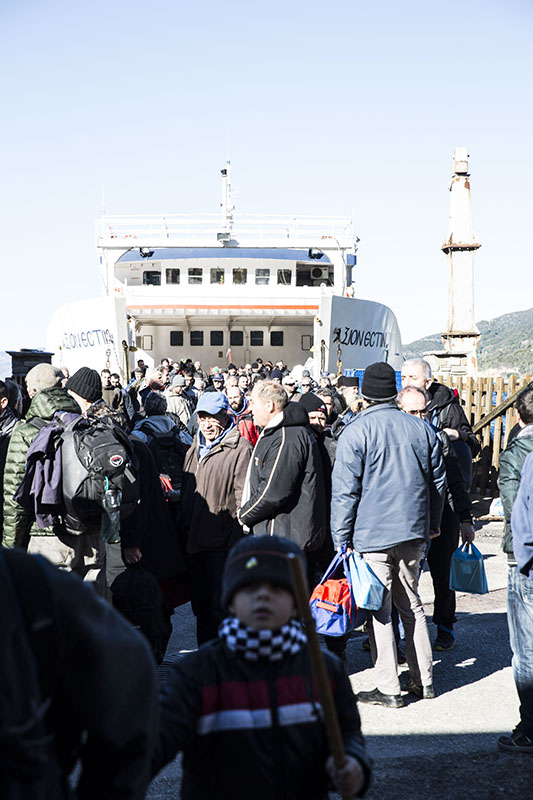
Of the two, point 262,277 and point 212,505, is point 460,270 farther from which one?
point 212,505

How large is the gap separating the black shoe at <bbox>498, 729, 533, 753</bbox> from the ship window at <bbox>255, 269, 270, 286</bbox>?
23388 mm

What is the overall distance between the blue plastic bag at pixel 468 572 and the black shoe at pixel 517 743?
46.4 inches

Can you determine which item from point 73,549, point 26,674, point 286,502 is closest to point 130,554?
point 73,549

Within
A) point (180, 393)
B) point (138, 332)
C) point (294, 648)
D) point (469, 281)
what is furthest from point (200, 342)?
point (294, 648)

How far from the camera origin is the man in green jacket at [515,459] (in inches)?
147

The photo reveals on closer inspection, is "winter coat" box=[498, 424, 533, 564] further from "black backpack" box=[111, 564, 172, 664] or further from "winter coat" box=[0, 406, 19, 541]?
"winter coat" box=[0, 406, 19, 541]

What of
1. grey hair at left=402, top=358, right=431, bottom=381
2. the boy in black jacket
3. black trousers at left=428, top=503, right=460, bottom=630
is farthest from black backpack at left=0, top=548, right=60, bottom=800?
grey hair at left=402, top=358, right=431, bottom=381

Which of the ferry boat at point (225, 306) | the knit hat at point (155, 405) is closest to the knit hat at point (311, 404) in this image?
the knit hat at point (155, 405)

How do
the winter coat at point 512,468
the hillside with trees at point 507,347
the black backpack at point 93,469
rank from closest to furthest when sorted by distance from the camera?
1. the winter coat at point 512,468
2. the black backpack at point 93,469
3. the hillside with trees at point 507,347

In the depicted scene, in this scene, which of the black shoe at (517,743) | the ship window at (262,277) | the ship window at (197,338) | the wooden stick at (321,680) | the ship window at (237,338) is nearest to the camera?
the wooden stick at (321,680)

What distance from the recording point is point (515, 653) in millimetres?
3699

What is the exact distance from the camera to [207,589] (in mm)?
4660

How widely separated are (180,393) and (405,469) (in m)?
6.88

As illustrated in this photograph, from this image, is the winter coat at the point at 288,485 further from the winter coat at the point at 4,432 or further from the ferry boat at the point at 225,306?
the ferry boat at the point at 225,306
